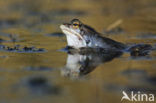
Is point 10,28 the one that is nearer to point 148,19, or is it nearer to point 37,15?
point 37,15

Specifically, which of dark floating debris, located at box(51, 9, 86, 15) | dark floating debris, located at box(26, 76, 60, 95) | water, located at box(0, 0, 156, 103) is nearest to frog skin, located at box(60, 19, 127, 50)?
water, located at box(0, 0, 156, 103)

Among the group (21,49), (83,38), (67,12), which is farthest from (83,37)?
(67,12)

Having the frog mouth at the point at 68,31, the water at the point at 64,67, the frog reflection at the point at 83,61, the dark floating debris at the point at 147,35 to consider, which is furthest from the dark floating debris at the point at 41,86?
the dark floating debris at the point at 147,35

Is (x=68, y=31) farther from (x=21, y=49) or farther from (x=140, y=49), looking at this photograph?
(x=140, y=49)

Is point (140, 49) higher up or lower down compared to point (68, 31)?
lower down

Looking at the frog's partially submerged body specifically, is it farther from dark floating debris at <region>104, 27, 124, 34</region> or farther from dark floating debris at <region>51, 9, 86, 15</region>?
dark floating debris at <region>51, 9, 86, 15</region>

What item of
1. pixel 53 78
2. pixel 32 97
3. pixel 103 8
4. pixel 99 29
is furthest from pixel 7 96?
pixel 103 8

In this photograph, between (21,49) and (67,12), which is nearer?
(21,49)

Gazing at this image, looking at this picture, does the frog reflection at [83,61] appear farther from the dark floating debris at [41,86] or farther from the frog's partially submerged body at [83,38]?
the dark floating debris at [41,86]
